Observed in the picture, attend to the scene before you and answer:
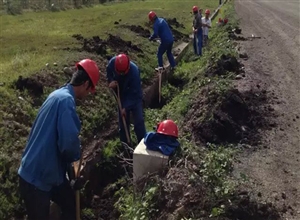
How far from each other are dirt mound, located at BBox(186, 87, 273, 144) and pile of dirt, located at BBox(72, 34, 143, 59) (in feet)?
12.6

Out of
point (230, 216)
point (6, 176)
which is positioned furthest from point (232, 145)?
point (6, 176)

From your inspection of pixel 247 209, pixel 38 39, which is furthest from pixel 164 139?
pixel 38 39

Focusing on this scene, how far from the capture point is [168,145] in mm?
6562

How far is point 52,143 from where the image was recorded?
4359mm

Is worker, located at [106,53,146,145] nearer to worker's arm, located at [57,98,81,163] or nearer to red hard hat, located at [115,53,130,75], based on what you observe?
red hard hat, located at [115,53,130,75]

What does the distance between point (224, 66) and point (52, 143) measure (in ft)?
27.0

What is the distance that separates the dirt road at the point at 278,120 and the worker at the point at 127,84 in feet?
6.27

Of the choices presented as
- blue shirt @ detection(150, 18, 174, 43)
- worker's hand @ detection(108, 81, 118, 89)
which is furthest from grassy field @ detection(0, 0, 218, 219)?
worker's hand @ detection(108, 81, 118, 89)

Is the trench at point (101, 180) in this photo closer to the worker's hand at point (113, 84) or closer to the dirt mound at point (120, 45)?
the worker's hand at point (113, 84)

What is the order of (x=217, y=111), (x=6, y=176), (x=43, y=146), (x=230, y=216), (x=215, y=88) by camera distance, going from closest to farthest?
(x=43, y=146) → (x=230, y=216) → (x=6, y=176) → (x=217, y=111) → (x=215, y=88)

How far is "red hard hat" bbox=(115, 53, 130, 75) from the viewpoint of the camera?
752 centimetres

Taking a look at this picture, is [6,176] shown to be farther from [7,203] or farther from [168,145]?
[168,145]

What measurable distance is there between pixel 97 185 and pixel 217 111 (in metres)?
2.62

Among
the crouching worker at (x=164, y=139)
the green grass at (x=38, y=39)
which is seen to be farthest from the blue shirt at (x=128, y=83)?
the green grass at (x=38, y=39)
